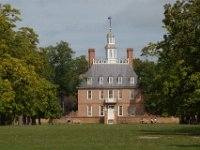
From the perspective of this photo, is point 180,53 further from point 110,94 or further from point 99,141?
point 110,94

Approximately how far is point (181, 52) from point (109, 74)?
71.5 meters

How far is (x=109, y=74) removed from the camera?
372 feet

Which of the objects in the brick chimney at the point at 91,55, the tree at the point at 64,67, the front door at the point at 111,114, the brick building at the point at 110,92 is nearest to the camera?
the front door at the point at 111,114

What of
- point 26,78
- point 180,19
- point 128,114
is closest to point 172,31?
point 180,19

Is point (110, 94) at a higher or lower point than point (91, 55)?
lower

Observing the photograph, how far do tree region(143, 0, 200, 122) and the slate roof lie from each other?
65.2 meters

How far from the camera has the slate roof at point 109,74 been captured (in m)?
113

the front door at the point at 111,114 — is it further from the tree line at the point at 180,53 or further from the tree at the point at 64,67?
the tree line at the point at 180,53

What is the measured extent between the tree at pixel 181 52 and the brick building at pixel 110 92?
64.6m

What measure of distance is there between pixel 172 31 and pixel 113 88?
69546 mm

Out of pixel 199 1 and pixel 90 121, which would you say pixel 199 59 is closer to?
pixel 199 1

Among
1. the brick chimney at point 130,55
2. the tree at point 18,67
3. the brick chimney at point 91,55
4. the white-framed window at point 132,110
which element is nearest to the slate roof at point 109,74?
the brick chimney at point 130,55

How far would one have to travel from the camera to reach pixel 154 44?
46375 mm

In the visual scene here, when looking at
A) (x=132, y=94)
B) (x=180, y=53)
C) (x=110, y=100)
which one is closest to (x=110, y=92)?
(x=110, y=100)
